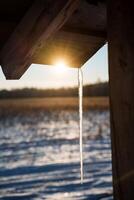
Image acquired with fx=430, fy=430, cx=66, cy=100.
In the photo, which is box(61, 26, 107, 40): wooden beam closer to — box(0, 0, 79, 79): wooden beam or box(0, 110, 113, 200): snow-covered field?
box(0, 0, 79, 79): wooden beam

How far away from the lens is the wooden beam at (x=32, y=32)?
2.14m

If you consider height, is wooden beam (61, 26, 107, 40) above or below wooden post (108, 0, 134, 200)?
above

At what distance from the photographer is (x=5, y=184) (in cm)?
1738

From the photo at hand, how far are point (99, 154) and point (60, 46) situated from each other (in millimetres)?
25501

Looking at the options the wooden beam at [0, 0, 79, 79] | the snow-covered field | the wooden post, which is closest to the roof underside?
the wooden beam at [0, 0, 79, 79]

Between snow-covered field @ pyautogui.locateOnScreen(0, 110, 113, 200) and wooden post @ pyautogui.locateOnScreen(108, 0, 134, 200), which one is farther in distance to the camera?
snow-covered field @ pyautogui.locateOnScreen(0, 110, 113, 200)

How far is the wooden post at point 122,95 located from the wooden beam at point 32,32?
389 millimetres

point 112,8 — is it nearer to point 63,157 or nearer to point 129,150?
point 129,150

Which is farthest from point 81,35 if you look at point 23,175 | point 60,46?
point 23,175

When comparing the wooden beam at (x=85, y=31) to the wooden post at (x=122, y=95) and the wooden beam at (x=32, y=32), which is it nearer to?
the wooden beam at (x=32, y=32)

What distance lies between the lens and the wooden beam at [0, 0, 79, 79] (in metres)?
2.14

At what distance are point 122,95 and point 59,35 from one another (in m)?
1.26

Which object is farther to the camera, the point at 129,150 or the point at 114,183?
the point at 114,183

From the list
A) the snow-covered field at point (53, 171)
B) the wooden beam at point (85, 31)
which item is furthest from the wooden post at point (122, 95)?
the snow-covered field at point (53, 171)
